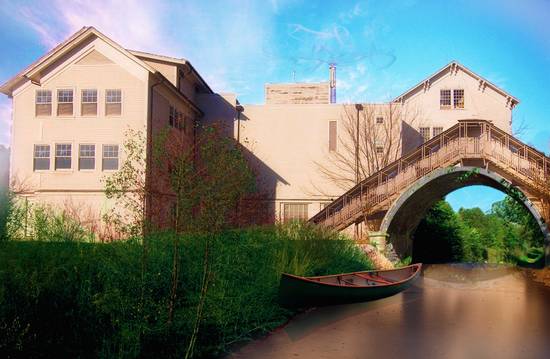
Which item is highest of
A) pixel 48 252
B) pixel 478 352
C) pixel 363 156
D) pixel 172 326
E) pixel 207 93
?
pixel 207 93

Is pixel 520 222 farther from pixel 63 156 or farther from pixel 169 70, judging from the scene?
pixel 63 156

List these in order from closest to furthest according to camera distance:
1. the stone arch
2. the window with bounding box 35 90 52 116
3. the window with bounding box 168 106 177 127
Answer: the stone arch → the window with bounding box 35 90 52 116 → the window with bounding box 168 106 177 127

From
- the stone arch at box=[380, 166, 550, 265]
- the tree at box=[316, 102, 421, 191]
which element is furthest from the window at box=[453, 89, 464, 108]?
the stone arch at box=[380, 166, 550, 265]

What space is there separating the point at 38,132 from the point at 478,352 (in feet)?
81.1

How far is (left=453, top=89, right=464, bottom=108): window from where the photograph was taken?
3631 cm

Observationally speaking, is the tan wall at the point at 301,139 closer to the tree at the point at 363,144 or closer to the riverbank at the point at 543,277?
the tree at the point at 363,144

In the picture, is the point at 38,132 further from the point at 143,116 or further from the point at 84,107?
the point at 143,116

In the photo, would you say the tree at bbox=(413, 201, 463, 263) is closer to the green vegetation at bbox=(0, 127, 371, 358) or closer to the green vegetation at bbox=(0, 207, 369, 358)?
the green vegetation at bbox=(0, 207, 369, 358)

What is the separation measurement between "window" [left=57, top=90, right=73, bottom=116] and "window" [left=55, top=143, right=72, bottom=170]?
1.66 meters

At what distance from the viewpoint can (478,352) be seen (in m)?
10.4

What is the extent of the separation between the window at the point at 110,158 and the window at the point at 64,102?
2.76 metres

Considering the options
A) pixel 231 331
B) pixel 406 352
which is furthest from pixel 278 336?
pixel 406 352

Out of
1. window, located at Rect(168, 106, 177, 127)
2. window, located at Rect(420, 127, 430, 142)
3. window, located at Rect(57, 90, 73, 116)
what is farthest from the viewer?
window, located at Rect(420, 127, 430, 142)

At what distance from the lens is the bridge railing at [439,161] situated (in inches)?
1069
